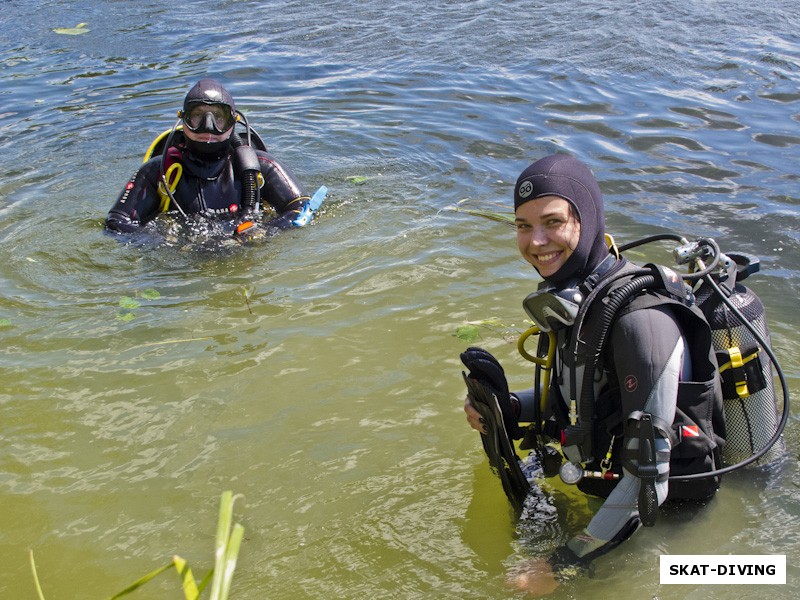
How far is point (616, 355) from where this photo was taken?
2617 mm

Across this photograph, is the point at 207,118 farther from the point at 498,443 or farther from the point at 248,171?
the point at 498,443

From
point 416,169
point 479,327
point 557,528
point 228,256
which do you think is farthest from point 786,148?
point 557,528

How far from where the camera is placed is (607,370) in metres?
2.75

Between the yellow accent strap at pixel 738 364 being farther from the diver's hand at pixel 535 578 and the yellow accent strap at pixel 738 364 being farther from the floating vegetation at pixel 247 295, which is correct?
the floating vegetation at pixel 247 295

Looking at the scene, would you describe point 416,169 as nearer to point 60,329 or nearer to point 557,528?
point 60,329

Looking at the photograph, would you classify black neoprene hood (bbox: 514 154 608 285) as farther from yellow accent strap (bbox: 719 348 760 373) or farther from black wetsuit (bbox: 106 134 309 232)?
black wetsuit (bbox: 106 134 309 232)

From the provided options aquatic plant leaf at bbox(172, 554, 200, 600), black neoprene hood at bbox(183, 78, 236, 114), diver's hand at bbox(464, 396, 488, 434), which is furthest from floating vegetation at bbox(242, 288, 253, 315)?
aquatic plant leaf at bbox(172, 554, 200, 600)

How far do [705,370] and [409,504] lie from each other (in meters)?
1.31

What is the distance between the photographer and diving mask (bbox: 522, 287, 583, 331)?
2.70 metres

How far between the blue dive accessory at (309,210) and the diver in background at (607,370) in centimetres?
324

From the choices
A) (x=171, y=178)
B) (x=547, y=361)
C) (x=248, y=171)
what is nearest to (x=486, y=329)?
(x=547, y=361)

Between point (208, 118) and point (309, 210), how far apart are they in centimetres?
93

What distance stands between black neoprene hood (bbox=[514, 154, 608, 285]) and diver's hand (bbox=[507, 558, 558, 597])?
998 millimetres

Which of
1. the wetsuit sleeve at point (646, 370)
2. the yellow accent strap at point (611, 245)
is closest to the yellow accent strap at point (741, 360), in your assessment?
the wetsuit sleeve at point (646, 370)
